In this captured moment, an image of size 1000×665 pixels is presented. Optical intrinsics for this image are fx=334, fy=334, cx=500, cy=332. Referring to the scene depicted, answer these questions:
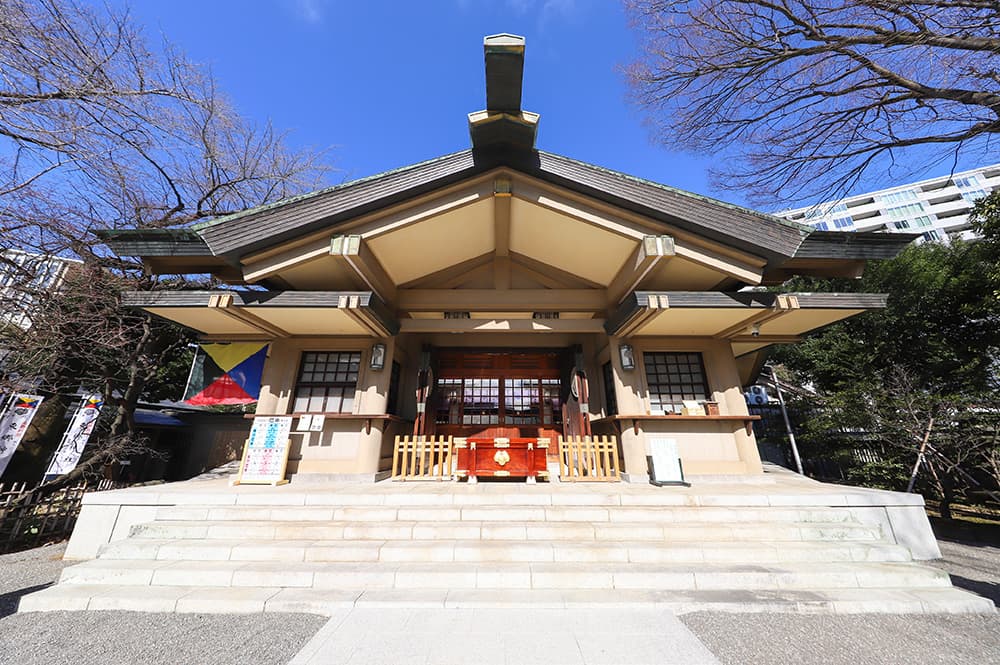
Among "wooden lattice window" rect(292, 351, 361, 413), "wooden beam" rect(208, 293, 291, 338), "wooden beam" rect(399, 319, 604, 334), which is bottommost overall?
"wooden lattice window" rect(292, 351, 361, 413)

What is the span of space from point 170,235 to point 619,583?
7614mm

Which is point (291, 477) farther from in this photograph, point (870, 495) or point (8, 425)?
point (870, 495)

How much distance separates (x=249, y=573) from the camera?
3459 millimetres

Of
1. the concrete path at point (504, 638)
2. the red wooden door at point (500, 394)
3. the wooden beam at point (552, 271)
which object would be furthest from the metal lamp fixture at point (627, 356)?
the concrete path at point (504, 638)

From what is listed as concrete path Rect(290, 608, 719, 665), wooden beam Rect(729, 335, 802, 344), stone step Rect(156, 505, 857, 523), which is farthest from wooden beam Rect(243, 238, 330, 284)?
wooden beam Rect(729, 335, 802, 344)

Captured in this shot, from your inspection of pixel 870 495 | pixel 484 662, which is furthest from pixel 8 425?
pixel 870 495

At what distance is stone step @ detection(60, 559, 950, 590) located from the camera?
3346 mm

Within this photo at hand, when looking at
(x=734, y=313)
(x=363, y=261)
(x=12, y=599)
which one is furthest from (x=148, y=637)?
(x=734, y=313)

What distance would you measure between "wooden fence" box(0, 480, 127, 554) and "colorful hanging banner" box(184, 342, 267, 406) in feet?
9.43

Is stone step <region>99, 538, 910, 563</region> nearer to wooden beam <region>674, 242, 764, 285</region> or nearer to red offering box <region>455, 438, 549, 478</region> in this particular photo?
red offering box <region>455, 438, 549, 478</region>

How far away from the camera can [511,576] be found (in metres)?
3.33

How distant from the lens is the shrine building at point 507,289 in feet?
17.1

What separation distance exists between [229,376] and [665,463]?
8.72m

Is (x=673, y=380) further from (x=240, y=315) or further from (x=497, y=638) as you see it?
(x=240, y=315)
